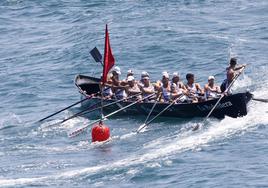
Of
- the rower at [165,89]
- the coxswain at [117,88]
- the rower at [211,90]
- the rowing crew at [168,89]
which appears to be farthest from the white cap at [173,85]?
the coxswain at [117,88]

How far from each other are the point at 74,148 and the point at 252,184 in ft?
30.0

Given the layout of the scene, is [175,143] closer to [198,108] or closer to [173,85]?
[198,108]

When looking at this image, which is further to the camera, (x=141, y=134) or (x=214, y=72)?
(x=214, y=72)

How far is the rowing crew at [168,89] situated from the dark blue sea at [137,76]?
1.12 meters

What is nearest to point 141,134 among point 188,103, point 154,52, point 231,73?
point 188,103

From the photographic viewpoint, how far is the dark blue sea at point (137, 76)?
31438 mm

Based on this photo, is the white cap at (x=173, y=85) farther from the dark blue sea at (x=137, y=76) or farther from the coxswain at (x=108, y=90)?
the coxswain at (x=108, y=90)

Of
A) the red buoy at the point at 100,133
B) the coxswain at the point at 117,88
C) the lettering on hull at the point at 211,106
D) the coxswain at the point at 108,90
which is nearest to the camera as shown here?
the red buoy at the point at 100,133

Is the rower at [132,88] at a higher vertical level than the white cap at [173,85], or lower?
lower

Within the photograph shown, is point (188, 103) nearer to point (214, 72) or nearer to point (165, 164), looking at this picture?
point (165, 164)

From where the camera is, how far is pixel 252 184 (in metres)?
29.1

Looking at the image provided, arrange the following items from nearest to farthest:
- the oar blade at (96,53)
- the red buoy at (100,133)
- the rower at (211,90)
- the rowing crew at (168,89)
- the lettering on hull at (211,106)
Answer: the red buoy at (100,133)
the lettering on hull at (211,106)
the rower at (211,90)
the rowing crew at (168,89)
the oar blade at (96,53)

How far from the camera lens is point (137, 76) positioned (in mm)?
48000

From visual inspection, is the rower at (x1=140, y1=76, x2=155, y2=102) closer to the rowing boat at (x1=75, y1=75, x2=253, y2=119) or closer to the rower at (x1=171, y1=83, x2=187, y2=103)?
the rowing boat at (x1=75, y1=75, x2=253, y2=119)
